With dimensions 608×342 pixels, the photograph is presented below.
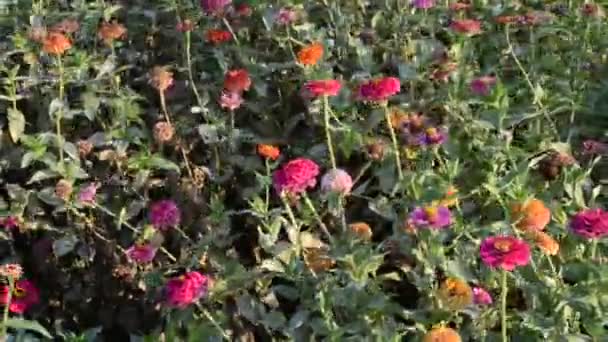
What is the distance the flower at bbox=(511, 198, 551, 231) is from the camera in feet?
5.37

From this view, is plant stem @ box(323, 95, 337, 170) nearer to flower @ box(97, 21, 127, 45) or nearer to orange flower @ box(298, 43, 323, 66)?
orange flower @ box(298, 43, 323, 66)

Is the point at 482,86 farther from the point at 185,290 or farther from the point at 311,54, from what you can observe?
the point at 185,290

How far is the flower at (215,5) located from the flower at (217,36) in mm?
42

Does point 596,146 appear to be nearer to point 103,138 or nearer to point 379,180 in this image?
point 379,180

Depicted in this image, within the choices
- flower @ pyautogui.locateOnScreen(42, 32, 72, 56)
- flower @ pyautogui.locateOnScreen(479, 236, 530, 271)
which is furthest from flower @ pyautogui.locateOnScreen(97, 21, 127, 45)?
flower @ pyautogui.locateOnScreen(479, 236, 530, 271)

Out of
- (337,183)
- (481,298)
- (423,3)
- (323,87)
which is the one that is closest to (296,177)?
(337,183)

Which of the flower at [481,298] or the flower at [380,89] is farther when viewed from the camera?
the flower at [380,89]

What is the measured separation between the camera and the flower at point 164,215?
1.90 meters

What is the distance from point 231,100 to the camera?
2.11 m

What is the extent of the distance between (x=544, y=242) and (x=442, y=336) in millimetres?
231

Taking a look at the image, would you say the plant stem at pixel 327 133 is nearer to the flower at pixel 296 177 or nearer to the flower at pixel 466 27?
the flower at pixel 296 177

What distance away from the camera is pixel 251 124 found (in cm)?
225

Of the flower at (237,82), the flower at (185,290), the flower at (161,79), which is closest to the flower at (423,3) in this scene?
the flower at (237,82)

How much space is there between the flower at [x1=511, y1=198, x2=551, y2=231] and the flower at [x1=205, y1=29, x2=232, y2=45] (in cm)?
84
